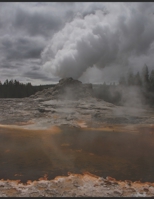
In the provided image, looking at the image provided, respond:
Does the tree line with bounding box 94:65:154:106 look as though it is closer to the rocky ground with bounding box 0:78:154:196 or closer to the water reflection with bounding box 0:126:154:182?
the rocky ground with bounding box 0:78:154:196

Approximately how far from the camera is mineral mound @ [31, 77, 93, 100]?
26.6 m

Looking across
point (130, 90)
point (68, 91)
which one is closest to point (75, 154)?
point (68, 91)

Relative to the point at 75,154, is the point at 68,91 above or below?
above

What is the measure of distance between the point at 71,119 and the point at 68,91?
1058 cm

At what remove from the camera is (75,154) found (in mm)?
8750

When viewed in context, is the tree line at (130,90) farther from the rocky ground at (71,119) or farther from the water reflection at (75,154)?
the water reflection at (75,154)

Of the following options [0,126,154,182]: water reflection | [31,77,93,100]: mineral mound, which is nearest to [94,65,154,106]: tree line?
[31,77,93,100]: mineral mound

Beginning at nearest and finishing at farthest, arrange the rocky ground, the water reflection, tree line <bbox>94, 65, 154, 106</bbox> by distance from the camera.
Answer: the rocky ground
the water reflection
tree line <bbox>94, 65, 154, 106</bbox>

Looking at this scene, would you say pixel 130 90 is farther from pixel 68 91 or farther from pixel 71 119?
pixel 71 119

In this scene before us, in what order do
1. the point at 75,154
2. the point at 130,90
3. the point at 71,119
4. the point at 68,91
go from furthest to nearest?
the point at 130,90 < the point at 68,91 < the point at 71,119 < the point at 75,154

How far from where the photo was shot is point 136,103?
109ft

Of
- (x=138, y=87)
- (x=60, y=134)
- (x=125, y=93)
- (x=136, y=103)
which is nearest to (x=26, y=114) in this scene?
(x=60, y=134)

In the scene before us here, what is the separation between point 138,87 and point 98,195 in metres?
38.8

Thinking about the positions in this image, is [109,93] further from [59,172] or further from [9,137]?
[59,172]
